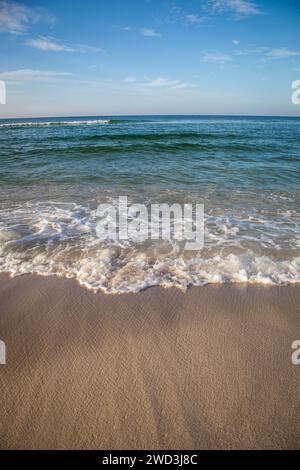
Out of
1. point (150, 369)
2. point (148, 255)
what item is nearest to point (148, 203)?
point (148, 255)

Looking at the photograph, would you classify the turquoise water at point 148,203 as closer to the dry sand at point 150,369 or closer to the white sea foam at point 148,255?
the white sea foam at point 148,255

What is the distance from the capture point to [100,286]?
301 centimetres

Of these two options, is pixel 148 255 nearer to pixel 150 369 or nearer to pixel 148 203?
pixel 150 369

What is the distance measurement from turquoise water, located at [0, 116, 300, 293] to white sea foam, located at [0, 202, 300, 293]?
14 mm

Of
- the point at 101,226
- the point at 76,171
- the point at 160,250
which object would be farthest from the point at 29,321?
the point at 76,171

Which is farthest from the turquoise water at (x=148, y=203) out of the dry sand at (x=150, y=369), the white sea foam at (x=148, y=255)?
the dry sand at (x=150, y=369)

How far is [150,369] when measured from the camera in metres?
2.09

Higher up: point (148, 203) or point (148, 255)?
point (148, 203)

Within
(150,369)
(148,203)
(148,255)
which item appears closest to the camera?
(150,369)

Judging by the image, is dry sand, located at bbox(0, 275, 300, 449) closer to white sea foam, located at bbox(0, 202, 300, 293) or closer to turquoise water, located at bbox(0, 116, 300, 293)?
white sea foam, located at bbox(0, 202, 300, 293)

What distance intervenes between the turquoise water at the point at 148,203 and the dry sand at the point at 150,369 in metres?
0.37

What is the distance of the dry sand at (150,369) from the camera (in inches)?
66.9

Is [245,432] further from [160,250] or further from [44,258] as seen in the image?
[44,258]

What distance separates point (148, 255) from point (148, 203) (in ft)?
8.36
